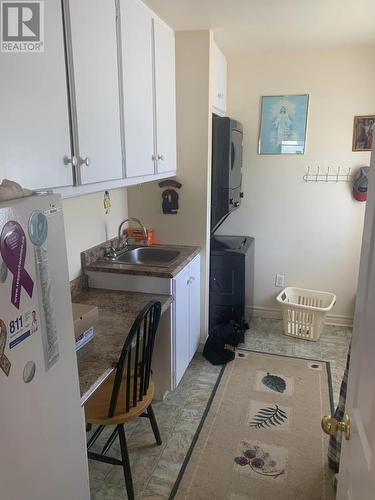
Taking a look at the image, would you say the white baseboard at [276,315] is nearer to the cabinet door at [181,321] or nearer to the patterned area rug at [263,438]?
the patterned area rug at [263,438]

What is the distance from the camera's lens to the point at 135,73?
2076 mm

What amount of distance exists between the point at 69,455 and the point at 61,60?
1.37 m

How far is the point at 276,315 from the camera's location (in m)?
3.81

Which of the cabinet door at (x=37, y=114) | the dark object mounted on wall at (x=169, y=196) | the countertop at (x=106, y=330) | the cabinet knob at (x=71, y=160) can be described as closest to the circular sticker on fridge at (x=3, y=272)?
the cabinet door at (x=37, y=114)

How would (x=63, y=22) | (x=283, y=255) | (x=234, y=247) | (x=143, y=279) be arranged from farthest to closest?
(x=283, y=255) < (x=234, y=247) < (x=143, y=279) < (x=63, y=22)

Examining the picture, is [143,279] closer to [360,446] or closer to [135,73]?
[135,73]

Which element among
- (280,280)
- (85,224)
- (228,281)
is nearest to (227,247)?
(228,281)

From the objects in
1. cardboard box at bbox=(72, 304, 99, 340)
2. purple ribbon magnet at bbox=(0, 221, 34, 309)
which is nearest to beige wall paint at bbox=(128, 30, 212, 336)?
cardboard box at bbox=(72, 304, 99, 340)

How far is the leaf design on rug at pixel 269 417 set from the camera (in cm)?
231

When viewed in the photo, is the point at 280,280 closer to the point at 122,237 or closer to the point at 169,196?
the point at 169,196

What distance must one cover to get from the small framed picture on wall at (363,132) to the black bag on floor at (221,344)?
73.5 inches

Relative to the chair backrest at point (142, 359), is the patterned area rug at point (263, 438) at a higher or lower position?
lower

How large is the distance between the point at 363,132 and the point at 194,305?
6.71 ft

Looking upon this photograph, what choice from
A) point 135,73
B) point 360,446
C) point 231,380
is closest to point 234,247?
point 231,380
